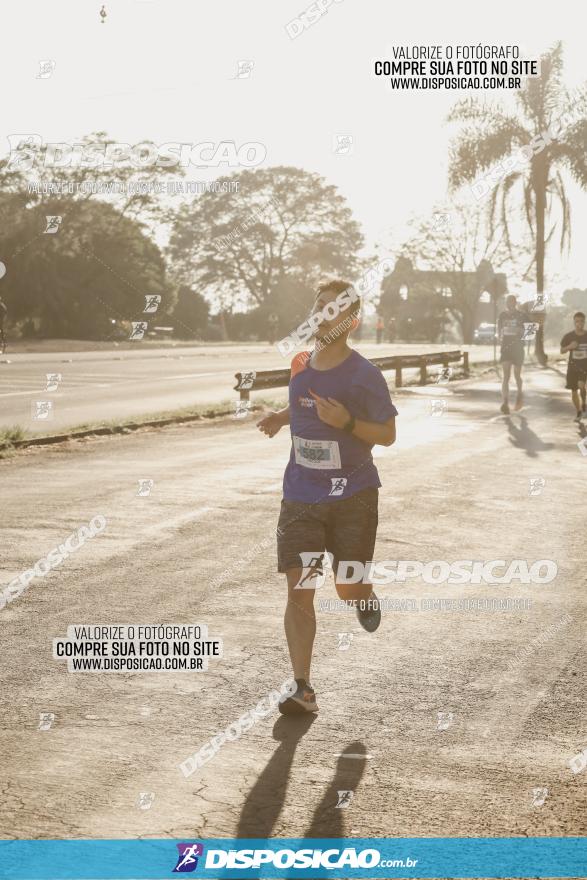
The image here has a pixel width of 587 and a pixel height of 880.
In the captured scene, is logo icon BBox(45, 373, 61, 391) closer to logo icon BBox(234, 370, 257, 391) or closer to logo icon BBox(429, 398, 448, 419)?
logo icon BBox(234, 370, 257, 391)

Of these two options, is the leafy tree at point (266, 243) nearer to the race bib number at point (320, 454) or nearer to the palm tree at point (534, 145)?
the palm tree at point (534, 145)

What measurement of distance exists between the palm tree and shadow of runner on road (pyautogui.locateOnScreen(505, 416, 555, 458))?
21.1m

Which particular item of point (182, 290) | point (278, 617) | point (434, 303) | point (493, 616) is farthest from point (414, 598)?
point (434, 303)

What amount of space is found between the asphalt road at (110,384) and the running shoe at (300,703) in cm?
1251

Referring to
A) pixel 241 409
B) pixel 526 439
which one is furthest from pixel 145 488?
pixel 241 409

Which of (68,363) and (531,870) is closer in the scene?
(531,870)

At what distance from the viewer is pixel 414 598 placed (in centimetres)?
785

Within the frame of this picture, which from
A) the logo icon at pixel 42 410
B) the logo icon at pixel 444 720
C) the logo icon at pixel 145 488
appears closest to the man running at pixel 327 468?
the logo icon at pixel 444 720

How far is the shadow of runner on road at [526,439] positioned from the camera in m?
16.7

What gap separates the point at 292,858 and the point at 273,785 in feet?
1.98

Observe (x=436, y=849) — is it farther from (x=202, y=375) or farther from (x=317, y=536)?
(x=202, y=375)

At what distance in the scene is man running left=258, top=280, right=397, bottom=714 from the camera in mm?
5547

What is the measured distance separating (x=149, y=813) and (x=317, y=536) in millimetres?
1663

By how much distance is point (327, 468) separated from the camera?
18.4 feet
